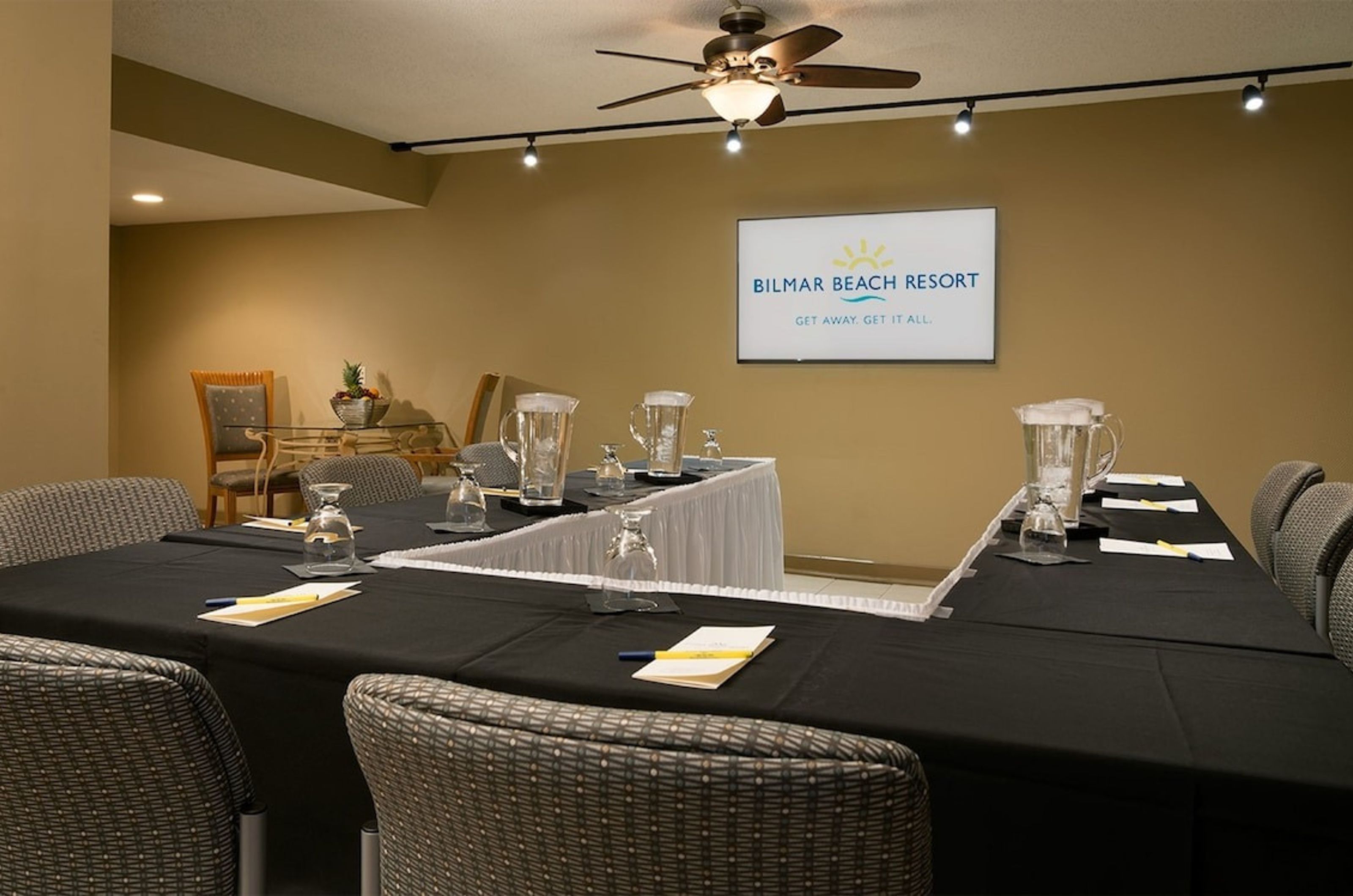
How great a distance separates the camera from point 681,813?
0.75 metres

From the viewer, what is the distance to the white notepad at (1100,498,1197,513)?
3.02 meters

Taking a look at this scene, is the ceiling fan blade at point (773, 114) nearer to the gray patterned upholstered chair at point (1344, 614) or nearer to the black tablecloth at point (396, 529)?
the black tablecloth at point (396, 529)

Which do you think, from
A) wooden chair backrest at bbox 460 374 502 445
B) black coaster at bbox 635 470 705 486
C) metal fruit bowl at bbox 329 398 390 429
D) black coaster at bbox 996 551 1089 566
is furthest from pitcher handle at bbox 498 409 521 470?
metal fruit bowl at bbox 329 398 390 429

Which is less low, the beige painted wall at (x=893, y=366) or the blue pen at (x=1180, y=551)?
the beige painted wall at (x=893, y=366)

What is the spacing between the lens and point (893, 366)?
5906 millimetres

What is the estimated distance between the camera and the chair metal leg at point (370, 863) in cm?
120

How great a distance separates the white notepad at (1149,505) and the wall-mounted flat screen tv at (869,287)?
2614mm

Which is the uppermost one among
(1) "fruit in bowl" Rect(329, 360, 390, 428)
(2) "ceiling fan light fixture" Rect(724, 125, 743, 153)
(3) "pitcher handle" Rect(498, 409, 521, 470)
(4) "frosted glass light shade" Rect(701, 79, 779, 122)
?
(2) "ceiling fan light fixture" Rect(724, 125, 743, 153)

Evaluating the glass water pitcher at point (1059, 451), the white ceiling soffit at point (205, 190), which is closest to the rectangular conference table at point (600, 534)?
the glass water pitcher at point (1059, 451)

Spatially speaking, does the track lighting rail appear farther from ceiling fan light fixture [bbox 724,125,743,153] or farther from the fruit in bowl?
the fruit in bowl

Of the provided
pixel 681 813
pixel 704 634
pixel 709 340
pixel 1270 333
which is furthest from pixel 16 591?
pixel 1270 333

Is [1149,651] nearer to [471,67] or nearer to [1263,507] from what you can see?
[1263,507]

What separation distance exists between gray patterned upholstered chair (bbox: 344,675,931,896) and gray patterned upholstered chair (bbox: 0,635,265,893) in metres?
0.31

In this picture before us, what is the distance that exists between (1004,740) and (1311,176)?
514 centimetres
